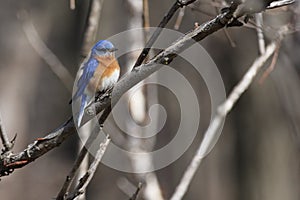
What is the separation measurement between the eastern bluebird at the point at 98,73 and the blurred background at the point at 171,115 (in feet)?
4.12

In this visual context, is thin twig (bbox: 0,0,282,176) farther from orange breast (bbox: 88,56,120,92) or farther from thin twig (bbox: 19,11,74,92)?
thin twig (bbox: 19,11,74,92)

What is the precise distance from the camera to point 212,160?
15.2ft

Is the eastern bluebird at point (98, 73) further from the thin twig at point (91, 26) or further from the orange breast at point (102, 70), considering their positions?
the thin twig at point (91, 26)

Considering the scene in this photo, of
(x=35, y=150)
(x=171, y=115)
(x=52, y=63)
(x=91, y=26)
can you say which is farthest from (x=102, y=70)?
(x=171, y=115)

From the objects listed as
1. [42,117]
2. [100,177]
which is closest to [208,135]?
[100,177]

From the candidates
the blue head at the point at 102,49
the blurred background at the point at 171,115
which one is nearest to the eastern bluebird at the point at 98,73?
the blue head at the point at 102,49

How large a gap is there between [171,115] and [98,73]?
3.23 metres

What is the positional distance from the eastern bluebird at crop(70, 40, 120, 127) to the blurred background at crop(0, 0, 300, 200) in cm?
126

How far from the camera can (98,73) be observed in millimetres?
1389

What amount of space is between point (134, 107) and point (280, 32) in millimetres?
560

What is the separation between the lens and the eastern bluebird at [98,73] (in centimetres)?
136

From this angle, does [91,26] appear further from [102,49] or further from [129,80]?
[129,80]

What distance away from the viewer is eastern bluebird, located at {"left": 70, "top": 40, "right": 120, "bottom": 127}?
136 centimetres

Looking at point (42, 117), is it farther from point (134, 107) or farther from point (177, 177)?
point (134, 107)
